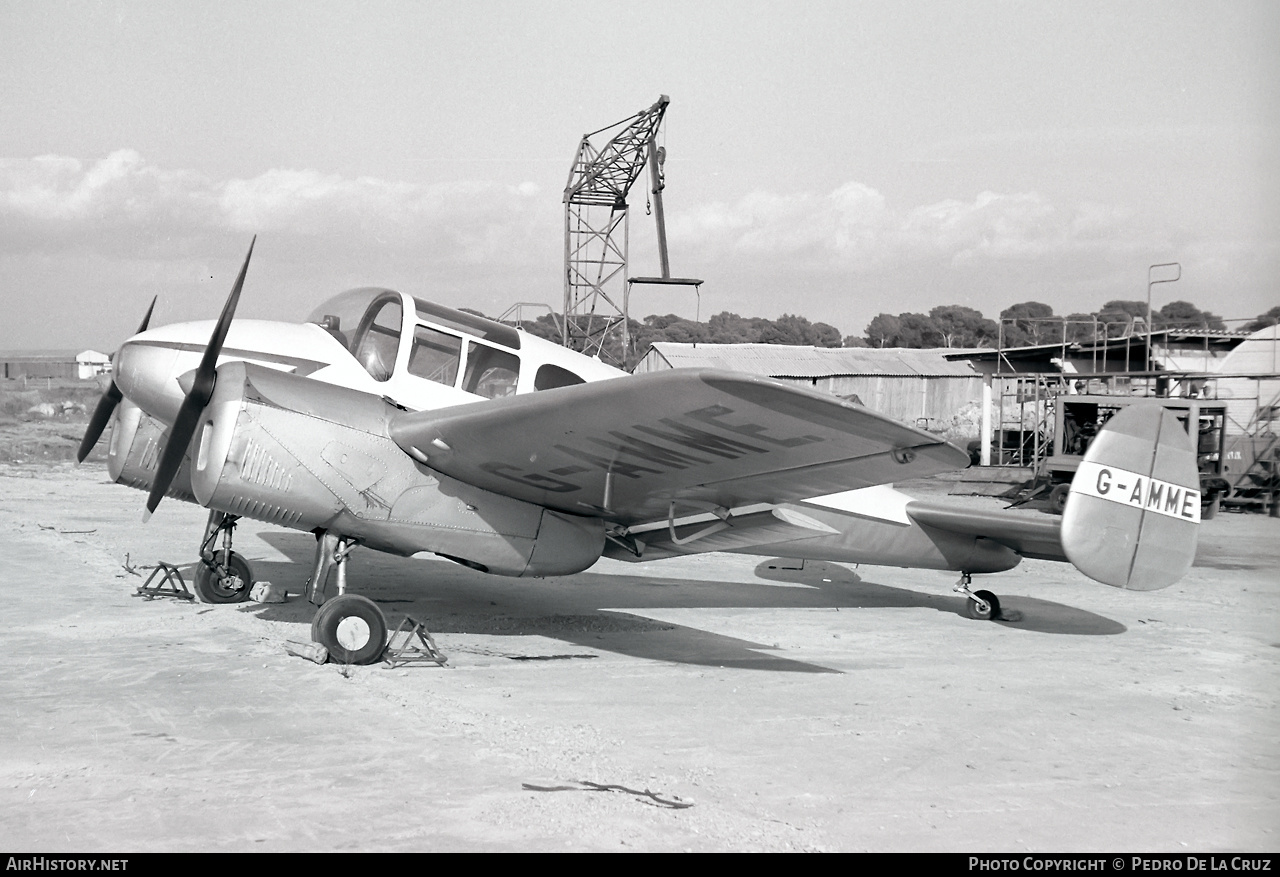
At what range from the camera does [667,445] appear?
6.09 meters

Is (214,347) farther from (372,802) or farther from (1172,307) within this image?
(1172,307)

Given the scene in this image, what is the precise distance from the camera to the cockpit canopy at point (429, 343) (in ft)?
25.2

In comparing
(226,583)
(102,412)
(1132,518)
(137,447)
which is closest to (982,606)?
(1132,518)

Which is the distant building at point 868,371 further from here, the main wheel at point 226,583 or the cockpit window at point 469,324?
the cockpit window at point 469,324

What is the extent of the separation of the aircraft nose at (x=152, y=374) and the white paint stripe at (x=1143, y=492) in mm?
6568

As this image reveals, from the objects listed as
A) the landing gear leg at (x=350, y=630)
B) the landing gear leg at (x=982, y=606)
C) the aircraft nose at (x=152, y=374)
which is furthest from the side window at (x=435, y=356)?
the landing gear leg at (x=982, y=606)

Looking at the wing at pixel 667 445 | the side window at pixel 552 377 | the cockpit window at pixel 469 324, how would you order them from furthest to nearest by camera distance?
the side window at pixel 552 377 → the cockpit window at pixel 469 324 → the wing at pixel 667 445

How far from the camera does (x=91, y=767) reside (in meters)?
4.63

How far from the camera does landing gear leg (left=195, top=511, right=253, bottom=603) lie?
30.0 feet

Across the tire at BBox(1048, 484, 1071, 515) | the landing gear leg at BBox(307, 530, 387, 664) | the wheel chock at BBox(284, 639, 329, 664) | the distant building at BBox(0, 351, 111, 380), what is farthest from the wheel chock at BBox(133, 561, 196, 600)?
the distant building at BBox(0, 351, 111, 380)

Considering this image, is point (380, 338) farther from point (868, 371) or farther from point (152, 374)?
point (868, 371)

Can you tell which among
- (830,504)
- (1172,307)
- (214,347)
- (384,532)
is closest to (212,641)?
(384,532)
